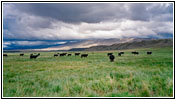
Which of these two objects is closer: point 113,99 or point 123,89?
point 113,99

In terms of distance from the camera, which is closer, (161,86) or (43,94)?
(43,94)

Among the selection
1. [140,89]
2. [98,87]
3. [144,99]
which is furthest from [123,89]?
[144,99]

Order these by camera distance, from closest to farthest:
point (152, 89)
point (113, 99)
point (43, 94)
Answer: point (113, 99)
point (43, 94)
point (152, 89)

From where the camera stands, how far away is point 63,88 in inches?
278

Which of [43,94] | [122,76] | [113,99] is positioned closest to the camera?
[113,99]

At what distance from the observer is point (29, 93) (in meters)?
6.53

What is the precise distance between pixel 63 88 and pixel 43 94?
1.10 meters

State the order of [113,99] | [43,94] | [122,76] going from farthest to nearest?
[122,76] < [43,94] < [113,99]

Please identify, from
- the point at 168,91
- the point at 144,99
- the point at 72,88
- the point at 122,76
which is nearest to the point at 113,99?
the point at 144,99

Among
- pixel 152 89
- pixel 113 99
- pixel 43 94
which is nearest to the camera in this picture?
pixel 113 99

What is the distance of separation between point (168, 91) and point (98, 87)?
130 inches

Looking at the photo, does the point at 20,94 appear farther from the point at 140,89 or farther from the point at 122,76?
the point at 122,76

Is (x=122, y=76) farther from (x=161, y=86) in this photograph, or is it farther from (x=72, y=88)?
(x=72, y=88)

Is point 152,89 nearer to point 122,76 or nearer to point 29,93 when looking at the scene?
point 122,76
